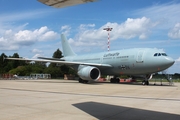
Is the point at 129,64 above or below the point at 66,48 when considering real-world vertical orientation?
below

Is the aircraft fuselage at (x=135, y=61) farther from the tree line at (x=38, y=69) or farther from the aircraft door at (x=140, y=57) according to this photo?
the tree line at (x=38, y=69)

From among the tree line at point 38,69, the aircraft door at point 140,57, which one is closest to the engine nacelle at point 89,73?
the aircraft door at point 140,57

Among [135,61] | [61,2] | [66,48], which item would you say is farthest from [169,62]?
[66,48]

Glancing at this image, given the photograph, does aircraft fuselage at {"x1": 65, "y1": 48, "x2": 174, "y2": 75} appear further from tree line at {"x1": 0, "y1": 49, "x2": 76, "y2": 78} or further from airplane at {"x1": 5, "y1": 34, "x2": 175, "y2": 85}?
tree line at {"x1": 0, "y1": 49, "x2": 76, "y2": 78}

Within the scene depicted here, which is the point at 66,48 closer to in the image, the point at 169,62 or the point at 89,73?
the point at 89,73

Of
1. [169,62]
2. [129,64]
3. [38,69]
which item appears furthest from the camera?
[38,69]

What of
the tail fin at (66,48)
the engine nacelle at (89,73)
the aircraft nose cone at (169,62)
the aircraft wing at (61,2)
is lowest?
→ the engine nacelle at (89,73)

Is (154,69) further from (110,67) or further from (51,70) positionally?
(51,70)

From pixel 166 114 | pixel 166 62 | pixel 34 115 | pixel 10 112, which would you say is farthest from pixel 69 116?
pixel 166 62

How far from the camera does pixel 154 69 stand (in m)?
21.2

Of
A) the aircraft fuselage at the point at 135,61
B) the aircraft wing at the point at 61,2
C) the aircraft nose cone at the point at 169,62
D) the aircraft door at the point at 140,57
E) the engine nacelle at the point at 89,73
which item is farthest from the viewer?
the engine nacelle at the point at 89,73

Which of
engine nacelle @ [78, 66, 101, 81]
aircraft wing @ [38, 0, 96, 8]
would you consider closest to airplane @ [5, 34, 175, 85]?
engine nacelle @ [78, 66, 101, 81]

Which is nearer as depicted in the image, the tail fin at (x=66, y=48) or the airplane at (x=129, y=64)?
the airplane at (x=129, y=64)

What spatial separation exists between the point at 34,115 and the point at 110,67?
1968cm
